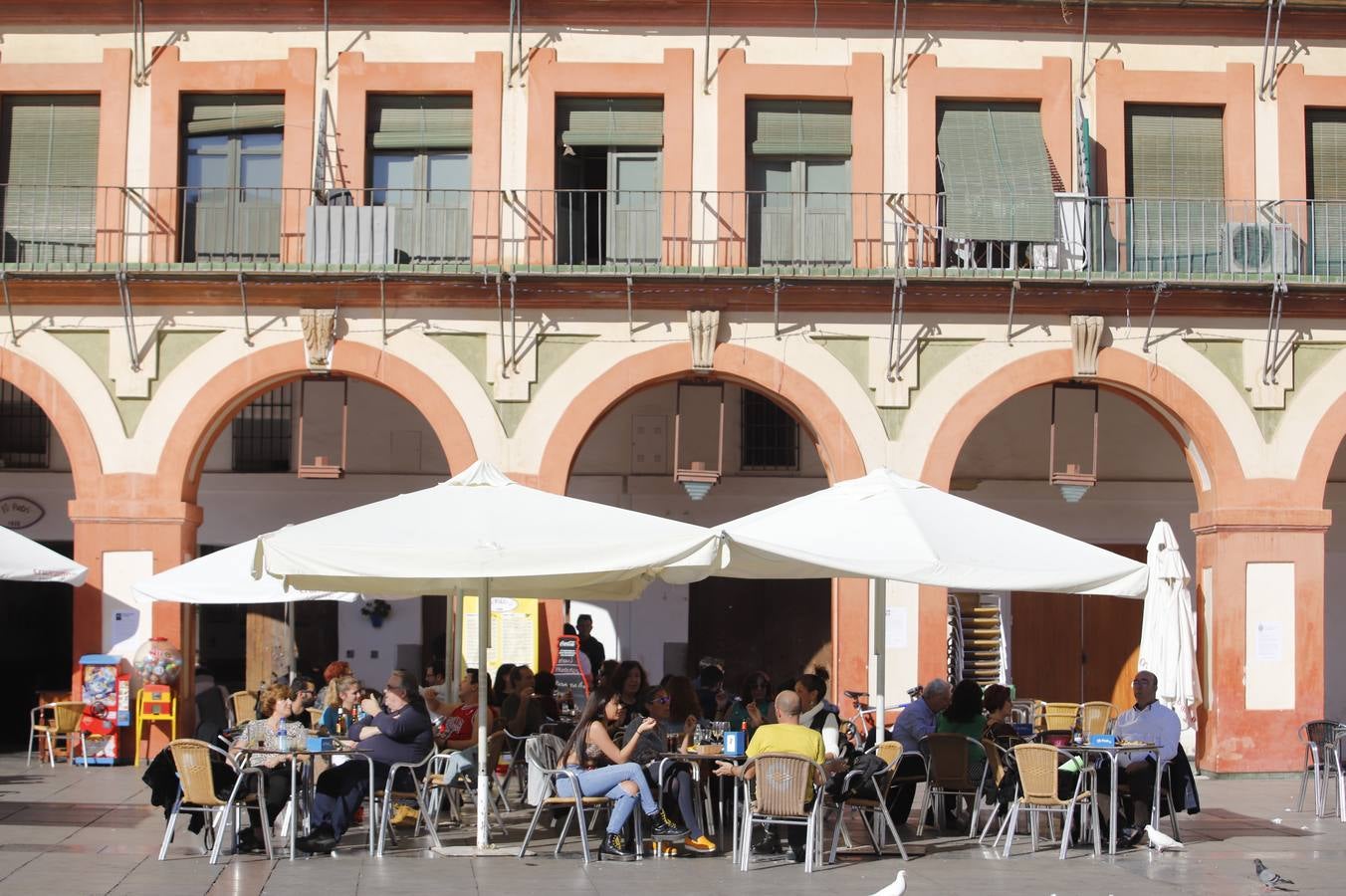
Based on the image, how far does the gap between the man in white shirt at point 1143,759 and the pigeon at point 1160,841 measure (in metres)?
0.22

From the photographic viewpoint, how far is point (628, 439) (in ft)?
76.8

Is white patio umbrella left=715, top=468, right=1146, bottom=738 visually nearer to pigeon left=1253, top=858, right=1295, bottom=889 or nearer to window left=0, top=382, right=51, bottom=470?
pigeon left=1253, top=858, right=1295, bottom=889

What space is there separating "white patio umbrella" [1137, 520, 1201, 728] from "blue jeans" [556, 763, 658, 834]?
8.21m

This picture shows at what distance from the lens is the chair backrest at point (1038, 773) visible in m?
12.4

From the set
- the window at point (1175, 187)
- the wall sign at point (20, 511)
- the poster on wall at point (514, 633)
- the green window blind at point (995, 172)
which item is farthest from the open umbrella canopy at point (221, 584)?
the window at point (1175, 187)

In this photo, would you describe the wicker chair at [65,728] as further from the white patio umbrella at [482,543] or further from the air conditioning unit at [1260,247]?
the air conditioning unit at [1260,247]

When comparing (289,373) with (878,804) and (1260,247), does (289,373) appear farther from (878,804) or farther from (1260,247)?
(1260,247)

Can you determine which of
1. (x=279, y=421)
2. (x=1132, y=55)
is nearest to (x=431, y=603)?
(x=279, y=421)

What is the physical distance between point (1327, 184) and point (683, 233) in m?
7.53

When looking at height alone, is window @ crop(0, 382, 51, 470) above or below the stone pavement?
above

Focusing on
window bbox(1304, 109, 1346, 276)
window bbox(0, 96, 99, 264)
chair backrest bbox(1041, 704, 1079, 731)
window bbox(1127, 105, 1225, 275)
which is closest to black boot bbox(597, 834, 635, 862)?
chair backrest bbox(1041, 704, 1079, 731)

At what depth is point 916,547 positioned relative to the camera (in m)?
12.5

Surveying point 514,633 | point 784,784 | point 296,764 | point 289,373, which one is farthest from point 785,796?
point 289,373

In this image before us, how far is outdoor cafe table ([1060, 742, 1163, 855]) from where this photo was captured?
41.8 ft
